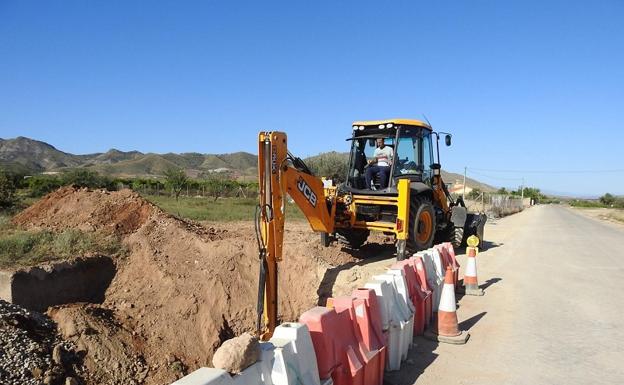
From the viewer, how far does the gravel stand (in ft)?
15.6

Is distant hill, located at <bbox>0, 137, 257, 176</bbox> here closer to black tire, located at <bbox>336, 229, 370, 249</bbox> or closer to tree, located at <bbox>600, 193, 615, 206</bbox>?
tree, located at <bbox>600, 193, 615, 206</bbox>

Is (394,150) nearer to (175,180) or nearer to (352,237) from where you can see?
(352,237)

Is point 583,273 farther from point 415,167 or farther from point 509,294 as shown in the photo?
point 415,167

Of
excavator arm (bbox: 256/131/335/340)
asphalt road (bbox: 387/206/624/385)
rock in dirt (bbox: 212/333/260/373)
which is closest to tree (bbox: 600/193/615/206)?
asphalt road (bbox: 387/206/624/385)

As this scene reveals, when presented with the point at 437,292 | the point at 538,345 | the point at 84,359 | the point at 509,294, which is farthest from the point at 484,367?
the point at 84,359

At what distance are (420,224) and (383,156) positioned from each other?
1817mm

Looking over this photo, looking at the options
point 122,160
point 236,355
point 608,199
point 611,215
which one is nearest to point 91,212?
point 236,355

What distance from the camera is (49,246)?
10.0 metres

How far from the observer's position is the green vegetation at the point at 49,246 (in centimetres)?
923

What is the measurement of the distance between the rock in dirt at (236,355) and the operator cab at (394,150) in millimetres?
Result: 8360

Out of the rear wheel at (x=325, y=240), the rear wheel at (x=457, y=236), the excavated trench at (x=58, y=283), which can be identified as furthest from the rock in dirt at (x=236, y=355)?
the rear wheel at (x=457, y=236)

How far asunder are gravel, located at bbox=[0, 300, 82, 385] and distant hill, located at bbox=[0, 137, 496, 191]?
4342 inches

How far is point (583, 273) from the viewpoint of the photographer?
11.1 meters

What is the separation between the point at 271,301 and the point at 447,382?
250cm
